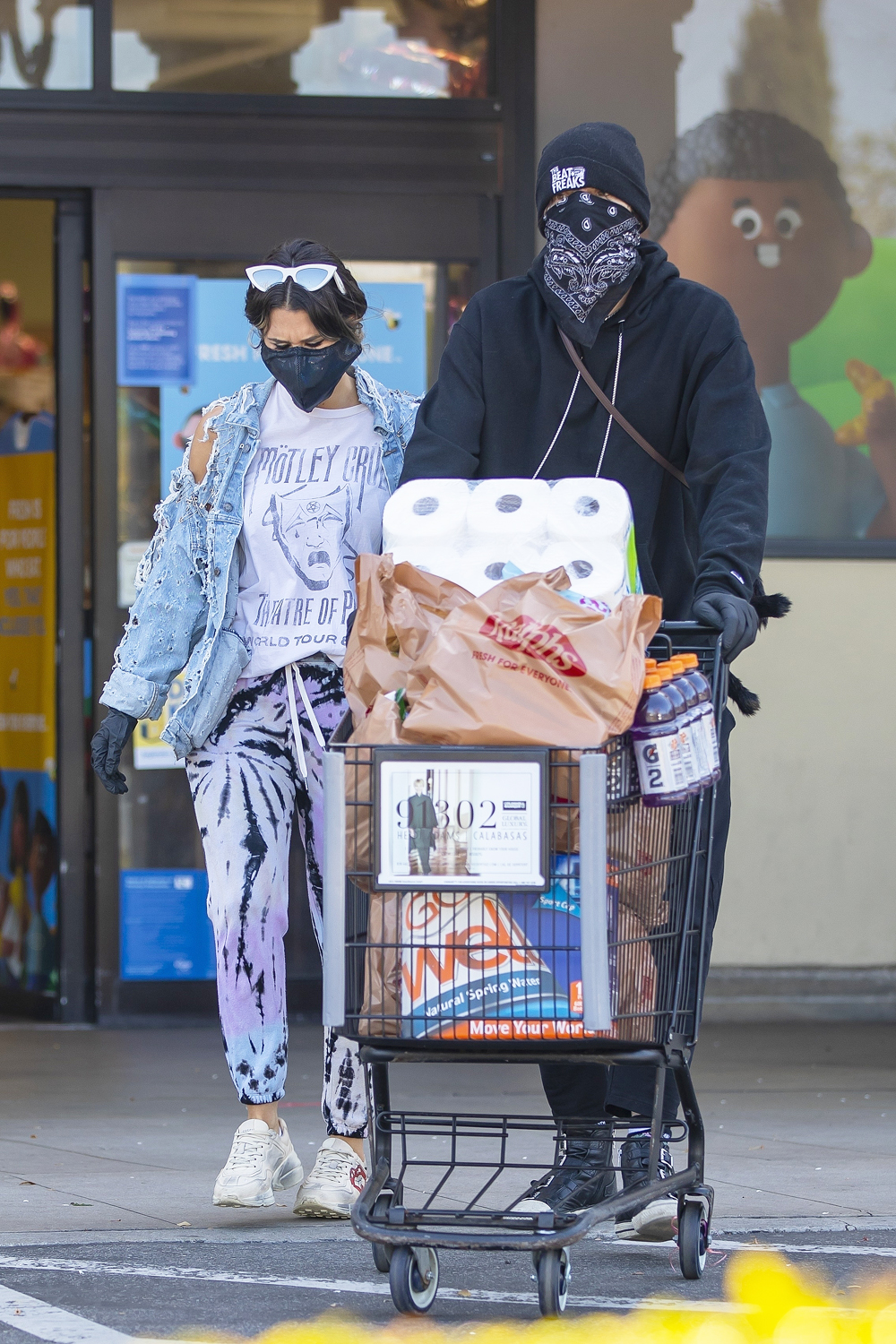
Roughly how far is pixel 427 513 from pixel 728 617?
1.79 ft

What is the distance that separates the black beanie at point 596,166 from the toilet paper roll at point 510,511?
671 mm

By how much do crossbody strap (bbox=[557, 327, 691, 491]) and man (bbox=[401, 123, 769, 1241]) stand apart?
0.05 ft

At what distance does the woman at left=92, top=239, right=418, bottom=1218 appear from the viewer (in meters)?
4.28

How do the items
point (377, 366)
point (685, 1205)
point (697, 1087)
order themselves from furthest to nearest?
point (377, 366) → point (697, 1087) → point (685, 1205)

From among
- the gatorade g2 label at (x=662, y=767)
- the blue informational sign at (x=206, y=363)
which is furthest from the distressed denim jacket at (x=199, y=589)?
the blue informational sign at (x=206, y=363)

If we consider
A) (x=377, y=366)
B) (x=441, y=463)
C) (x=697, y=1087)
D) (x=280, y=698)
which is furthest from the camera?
(x=377, y=366)

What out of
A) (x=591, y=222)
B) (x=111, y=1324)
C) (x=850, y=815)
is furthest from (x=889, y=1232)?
(x=850, y=815)

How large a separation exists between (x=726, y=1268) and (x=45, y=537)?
4859mm

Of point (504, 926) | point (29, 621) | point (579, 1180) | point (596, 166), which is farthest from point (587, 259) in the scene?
point (29, 621)

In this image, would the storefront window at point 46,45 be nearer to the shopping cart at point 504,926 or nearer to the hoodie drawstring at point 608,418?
the hoodie drawstring at point 608,418

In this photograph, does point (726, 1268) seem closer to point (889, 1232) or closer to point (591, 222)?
point (889, 1232)

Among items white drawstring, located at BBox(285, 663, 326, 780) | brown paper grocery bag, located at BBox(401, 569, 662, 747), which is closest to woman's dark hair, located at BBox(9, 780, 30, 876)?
white drawstring, located at BBox(285, 663, 326, 780)

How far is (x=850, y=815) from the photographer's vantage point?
753 centimetres

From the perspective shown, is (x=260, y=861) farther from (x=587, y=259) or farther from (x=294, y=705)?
(x=587, y=259)
